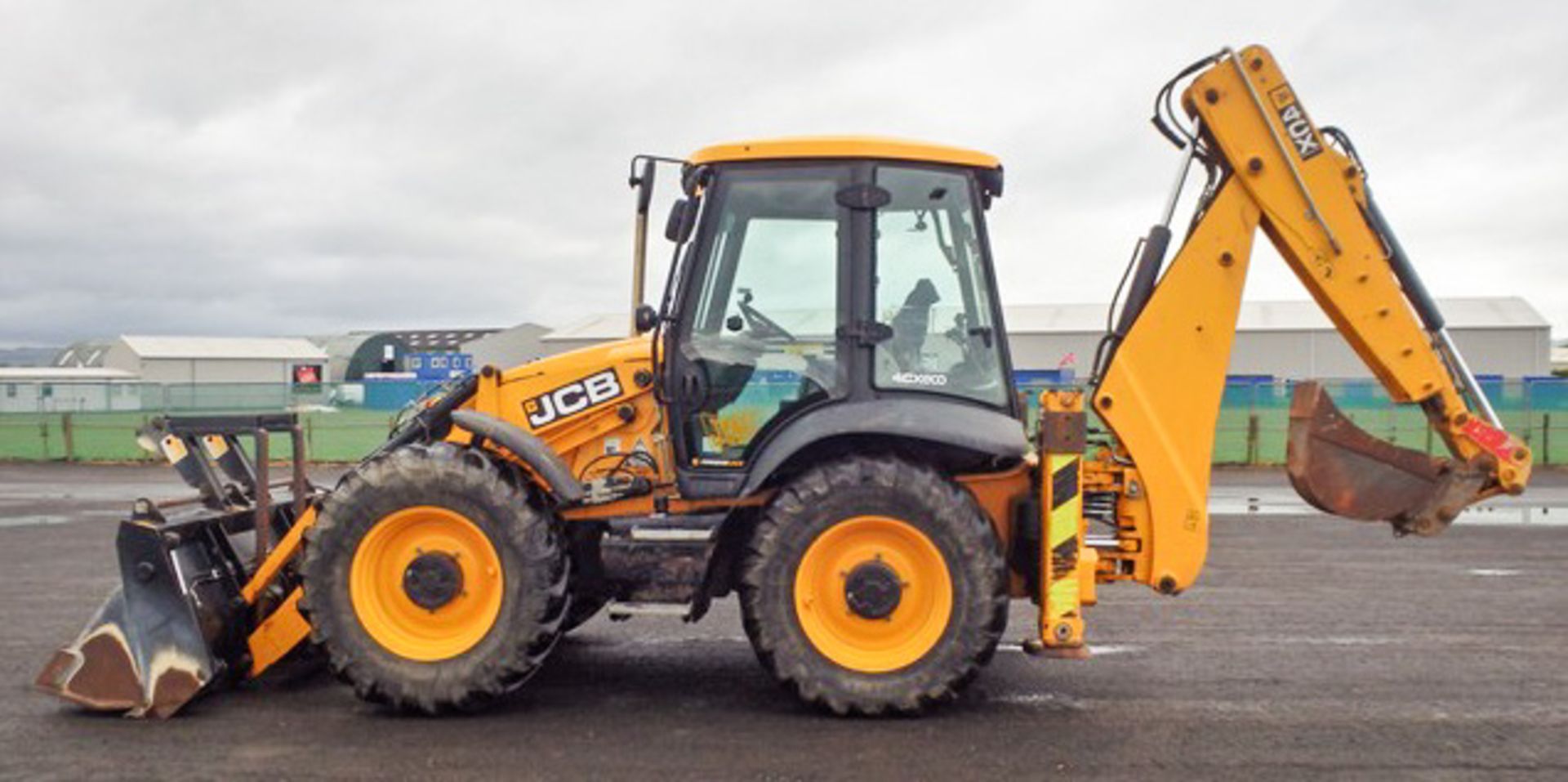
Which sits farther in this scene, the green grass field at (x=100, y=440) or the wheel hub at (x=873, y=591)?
the green grass field at (x=100, y=440)

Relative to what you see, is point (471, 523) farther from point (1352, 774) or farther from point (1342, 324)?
point (1342, 324)

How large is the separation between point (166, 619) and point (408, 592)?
1.07 metres

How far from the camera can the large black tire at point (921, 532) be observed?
17.4 ft

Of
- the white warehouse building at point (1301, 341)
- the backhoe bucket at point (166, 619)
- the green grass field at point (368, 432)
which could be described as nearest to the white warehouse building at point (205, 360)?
the white warehouse building at point (1301, 341)

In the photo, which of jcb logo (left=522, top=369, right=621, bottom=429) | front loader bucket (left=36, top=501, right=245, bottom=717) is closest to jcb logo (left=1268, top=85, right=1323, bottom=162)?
jcb logo (left=522, top=369, right=621, bottom=429)

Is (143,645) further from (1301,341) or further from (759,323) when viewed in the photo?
(1301,341)

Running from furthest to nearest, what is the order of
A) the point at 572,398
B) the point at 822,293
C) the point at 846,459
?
the point at 572,398 → the point at 822,293 → the point at 846,459

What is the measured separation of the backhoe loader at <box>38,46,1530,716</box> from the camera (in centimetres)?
540

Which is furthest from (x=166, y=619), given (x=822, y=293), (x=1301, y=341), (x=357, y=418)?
(x=1301, y=341)

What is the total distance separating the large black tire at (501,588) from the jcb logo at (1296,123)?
12.7ft

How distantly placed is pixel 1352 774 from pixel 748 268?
3272mm

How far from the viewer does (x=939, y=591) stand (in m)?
5.37

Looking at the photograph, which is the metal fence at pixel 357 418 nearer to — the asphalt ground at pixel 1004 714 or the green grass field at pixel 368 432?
the green grass field at pixel 368 432

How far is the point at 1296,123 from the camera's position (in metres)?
5.69
